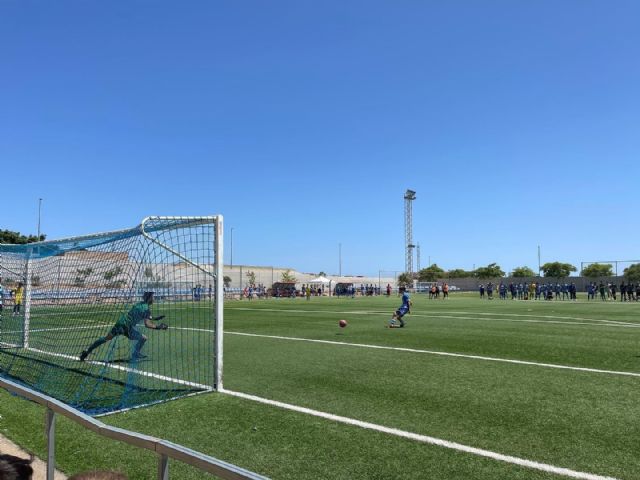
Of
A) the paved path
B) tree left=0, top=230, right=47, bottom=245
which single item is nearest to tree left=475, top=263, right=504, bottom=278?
tree left=0, top=230, right=47, bottom=245

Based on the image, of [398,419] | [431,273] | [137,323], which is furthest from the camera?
[431,273]

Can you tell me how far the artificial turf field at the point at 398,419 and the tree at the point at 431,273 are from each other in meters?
119

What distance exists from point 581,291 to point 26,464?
68.5m

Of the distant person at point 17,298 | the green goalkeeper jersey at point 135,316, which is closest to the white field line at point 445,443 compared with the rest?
the green goalkeeper jersey at point 135,316

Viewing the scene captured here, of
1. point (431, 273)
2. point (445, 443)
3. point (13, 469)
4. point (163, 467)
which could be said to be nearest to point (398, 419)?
point (445, 443)

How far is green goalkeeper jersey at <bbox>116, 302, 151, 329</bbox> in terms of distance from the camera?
27.2 ft

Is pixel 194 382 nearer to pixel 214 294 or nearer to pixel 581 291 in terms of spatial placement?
pixel 214 294

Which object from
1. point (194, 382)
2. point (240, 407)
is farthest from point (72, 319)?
point (240, 407)

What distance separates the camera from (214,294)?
25.9 ft

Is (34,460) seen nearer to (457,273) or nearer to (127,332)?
(127,332)

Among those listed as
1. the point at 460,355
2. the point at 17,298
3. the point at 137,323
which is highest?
the point at 17,298

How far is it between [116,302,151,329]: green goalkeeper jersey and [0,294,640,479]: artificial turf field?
1836 mm

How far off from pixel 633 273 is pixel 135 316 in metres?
54.3

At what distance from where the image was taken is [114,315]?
28.9 feet
